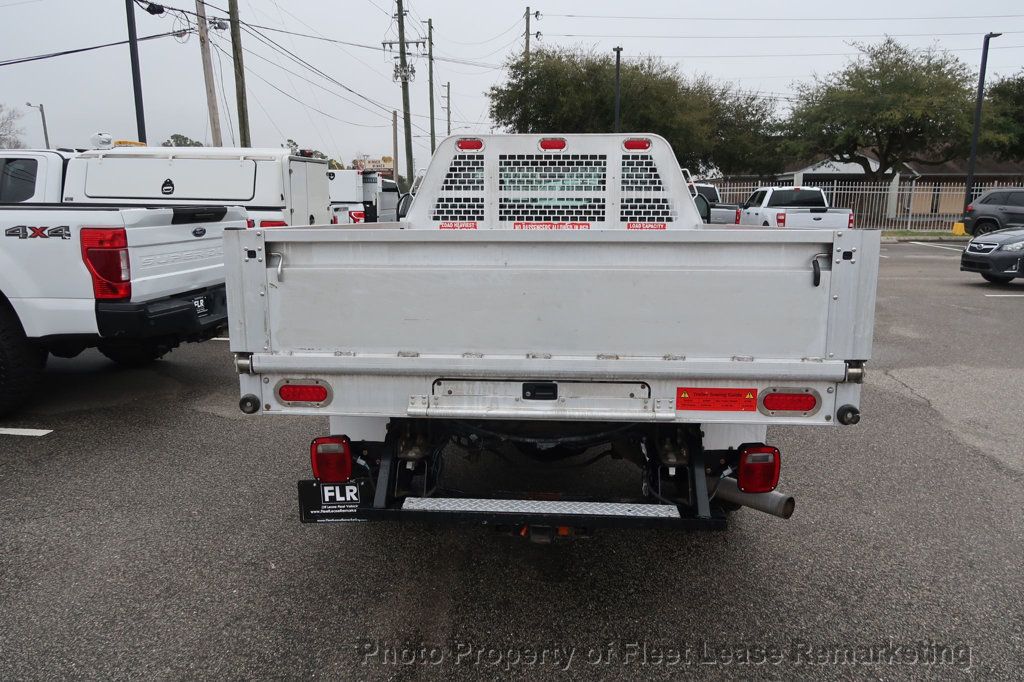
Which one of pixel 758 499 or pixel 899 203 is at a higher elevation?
pixel 899 203

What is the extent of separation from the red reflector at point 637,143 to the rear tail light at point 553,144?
1.30ft

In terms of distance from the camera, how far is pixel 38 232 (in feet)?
18.1

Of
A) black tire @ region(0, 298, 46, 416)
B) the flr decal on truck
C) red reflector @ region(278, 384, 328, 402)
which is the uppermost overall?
the flr decal on truck

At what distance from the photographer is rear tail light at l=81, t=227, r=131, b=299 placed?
5.48m

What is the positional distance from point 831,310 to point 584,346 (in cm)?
93

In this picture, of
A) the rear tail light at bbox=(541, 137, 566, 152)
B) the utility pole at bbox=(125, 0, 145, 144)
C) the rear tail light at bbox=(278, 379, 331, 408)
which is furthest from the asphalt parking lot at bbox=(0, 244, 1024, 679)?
the utility pole at bbox=(125, 0, 145, 144)

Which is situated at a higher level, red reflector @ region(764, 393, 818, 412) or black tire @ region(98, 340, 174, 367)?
red reflector @ region(764, 393, 818, 412)

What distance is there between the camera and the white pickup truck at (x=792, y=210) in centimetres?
1989

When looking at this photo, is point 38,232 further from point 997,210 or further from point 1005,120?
point 1005,120

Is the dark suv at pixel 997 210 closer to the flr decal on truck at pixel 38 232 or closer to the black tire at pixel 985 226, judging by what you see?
the black tire at pixel 985 226

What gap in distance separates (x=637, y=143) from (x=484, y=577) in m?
2.73

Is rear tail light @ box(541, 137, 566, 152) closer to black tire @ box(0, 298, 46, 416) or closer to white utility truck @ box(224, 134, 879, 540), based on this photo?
white utility truck @ box(224, 134, 879, 540)

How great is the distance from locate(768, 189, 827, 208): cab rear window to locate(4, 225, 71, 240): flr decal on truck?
19.4m

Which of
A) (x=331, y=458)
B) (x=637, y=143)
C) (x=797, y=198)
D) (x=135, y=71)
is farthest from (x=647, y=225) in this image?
(x=797, y=198)
